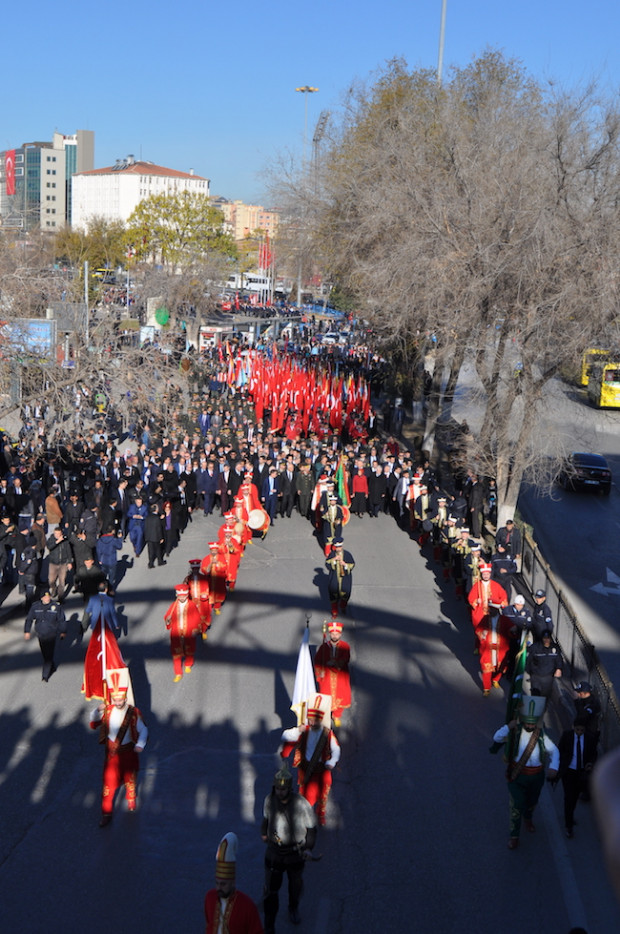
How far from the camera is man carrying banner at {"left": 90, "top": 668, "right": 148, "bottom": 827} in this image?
335 inches

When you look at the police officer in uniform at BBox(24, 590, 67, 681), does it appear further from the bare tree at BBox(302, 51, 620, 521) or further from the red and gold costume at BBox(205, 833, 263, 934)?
the bare tree at BBox(302, 51, 620, 521)

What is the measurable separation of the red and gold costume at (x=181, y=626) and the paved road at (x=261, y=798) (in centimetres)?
34

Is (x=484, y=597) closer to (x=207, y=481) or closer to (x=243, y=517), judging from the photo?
(x=243, y=517)

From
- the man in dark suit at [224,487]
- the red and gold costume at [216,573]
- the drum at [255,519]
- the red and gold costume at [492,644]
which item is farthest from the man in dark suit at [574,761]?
the man in dark suit at [224,487]

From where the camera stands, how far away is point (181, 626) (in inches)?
471

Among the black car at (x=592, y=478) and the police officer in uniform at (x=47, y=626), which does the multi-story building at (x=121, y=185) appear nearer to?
the black car at (x=592, y=478)

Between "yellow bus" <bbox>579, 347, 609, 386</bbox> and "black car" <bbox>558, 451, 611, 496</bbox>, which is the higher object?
"yellow bus" <bbox>579, 347, 609, 386</bbox>

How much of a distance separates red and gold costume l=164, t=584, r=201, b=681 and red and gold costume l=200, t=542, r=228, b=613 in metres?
1.93

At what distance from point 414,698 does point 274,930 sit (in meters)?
5.05

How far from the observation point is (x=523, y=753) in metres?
8.23

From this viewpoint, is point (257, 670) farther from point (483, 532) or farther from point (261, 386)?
point (261, 386)

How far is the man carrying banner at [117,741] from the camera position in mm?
8500

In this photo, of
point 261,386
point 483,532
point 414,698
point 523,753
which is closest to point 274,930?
point 523,753

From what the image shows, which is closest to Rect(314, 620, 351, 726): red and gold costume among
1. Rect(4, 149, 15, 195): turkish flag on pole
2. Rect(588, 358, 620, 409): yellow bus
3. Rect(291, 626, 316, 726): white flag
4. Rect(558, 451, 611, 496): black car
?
Rect(291, 626, 316, 726): white flag
